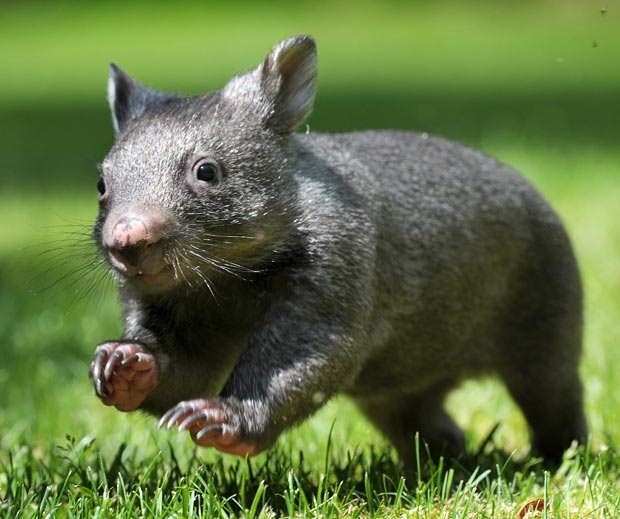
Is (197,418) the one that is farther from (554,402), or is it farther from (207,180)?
(554,402)

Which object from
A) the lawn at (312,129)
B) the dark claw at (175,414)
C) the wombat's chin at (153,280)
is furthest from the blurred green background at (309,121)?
the dark claw at (175,414)

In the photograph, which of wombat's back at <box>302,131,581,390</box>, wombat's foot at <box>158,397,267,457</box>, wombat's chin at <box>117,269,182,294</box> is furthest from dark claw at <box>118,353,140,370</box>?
wombat's back at <box>302,131,581,390</box>

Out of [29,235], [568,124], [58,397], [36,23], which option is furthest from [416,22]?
[58,397]

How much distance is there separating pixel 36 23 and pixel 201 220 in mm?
28720

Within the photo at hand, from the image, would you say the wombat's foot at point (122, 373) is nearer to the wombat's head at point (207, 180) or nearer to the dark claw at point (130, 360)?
the dark claw at point (130, 360)

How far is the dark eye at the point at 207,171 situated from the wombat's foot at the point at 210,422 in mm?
803

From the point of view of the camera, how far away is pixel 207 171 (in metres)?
4.32

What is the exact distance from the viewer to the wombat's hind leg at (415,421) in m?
5.55

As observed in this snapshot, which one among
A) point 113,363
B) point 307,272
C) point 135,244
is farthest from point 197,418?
point 307,272

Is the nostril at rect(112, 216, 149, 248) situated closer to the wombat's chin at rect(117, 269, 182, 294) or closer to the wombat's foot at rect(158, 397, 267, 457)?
the wombat's chin at rect(117, 269, 182, 294)

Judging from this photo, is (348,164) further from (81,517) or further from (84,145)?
(84,145)

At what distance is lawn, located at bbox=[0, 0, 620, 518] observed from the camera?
4.28 m

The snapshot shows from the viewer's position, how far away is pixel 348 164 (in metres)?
4.91

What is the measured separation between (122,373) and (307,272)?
757 mm
